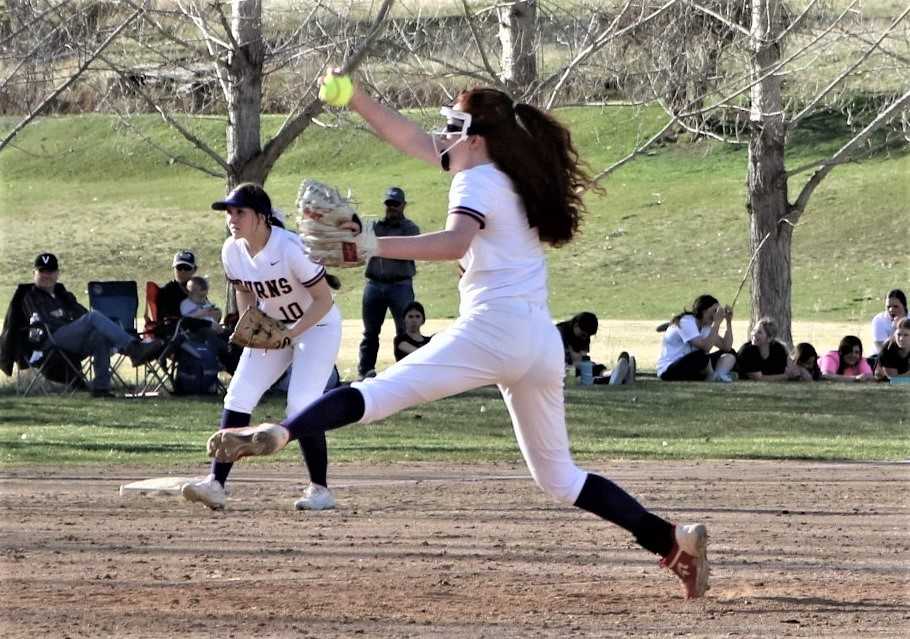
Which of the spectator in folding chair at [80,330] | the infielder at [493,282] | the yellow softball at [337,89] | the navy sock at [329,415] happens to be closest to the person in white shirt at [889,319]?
the spectator in folding chair at [80,330]

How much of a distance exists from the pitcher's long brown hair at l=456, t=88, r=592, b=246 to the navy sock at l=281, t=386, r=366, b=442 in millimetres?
931

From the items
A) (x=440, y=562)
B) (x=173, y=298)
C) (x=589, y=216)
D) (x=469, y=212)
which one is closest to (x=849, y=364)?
(x=173, y=298)

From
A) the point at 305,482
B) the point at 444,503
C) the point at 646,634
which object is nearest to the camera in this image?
the point at 646,634

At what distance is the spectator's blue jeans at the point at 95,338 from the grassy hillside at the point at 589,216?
1679cm

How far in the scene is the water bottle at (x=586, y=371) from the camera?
17.8 metres

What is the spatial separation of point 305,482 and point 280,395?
5801mm

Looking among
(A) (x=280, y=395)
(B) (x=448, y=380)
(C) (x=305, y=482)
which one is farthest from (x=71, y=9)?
(B) (x=448, y=380)

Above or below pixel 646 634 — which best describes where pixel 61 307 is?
above

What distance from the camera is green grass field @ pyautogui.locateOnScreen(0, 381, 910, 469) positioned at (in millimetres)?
12891

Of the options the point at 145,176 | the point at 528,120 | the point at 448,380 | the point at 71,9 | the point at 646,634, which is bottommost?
the point at 646,634

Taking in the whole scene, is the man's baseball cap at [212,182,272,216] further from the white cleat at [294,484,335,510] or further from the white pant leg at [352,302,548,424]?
the white pant leg at [352,302,548,424]

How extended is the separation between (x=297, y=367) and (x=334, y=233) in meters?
3.21

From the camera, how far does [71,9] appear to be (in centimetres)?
1486

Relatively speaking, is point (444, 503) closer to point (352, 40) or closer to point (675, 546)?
point (675, 546)
